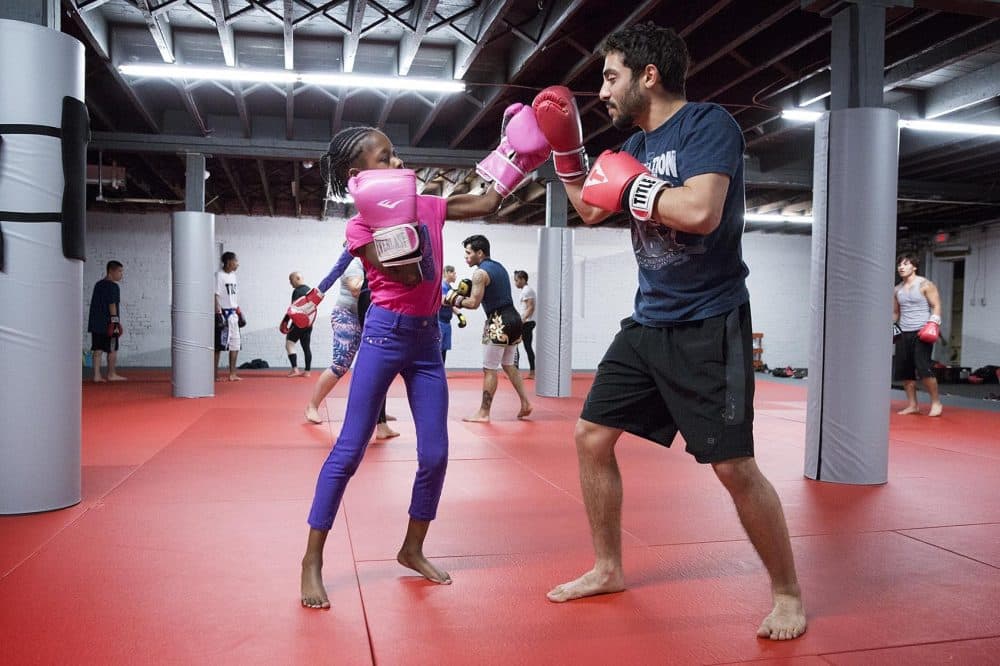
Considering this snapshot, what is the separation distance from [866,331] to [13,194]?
14.6ft

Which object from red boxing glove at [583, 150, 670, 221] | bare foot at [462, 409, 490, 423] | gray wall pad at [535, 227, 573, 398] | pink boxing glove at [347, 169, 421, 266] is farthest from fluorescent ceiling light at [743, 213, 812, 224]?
pink boxing glove at [347, 169, 421, 266]

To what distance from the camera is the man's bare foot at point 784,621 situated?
2.14 meters

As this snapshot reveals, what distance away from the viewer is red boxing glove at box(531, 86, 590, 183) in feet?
7.63

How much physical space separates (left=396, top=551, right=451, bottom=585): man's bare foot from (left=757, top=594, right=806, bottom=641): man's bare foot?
1.02 m

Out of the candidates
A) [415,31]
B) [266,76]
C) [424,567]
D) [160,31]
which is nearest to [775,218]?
[415,31]

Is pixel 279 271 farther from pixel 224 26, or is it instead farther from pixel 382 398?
pixel 382 398

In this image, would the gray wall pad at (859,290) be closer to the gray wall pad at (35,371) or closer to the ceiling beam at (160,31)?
the gray wall pad at (35,371)

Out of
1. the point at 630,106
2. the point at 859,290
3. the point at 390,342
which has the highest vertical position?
the point at 630,106

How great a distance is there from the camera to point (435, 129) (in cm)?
1027

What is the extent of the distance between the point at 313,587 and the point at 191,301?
23.8ft

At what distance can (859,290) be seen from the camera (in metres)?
4.40

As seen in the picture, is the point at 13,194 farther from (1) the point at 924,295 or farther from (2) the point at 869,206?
(1) the point at 924,295

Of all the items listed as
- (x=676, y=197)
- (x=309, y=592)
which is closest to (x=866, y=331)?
(x=676, y=197)

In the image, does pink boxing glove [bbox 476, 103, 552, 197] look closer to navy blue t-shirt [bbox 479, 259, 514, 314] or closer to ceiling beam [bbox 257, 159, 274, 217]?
navy blue t-shirt [bbox 479, 259, 514, 314]
